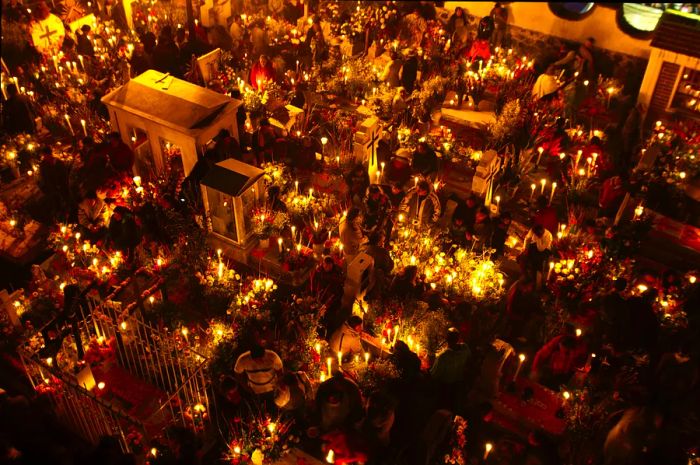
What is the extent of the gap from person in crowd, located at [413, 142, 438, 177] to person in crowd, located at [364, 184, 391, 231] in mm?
1501

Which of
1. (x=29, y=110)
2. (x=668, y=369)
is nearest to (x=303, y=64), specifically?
(x=29, y=110)

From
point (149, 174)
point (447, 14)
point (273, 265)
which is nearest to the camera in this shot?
point (273, 265)

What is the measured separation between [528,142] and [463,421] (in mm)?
6350

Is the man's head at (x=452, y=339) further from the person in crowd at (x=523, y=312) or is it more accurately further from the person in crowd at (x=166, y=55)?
the person in crowd at (x=166, y=55)

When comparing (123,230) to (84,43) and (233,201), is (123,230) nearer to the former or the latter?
(233,201)

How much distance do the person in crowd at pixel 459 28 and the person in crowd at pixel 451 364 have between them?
9.69m

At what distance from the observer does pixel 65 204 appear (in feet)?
36.2

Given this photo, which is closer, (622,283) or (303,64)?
(622,283)

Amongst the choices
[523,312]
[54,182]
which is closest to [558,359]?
[523,312]

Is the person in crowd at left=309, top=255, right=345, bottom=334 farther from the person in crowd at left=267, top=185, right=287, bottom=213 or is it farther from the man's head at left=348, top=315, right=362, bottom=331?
the person in crowd at left=267, top=185, right=287, bottom=213

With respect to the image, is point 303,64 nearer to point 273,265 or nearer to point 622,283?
point 273,265

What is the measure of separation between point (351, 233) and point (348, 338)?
1912mm

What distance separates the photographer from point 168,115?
11.0 meters

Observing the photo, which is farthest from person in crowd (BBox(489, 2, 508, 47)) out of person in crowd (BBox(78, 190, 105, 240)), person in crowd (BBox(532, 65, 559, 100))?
person in crowd (BBox(78, 190, 105, 240))
